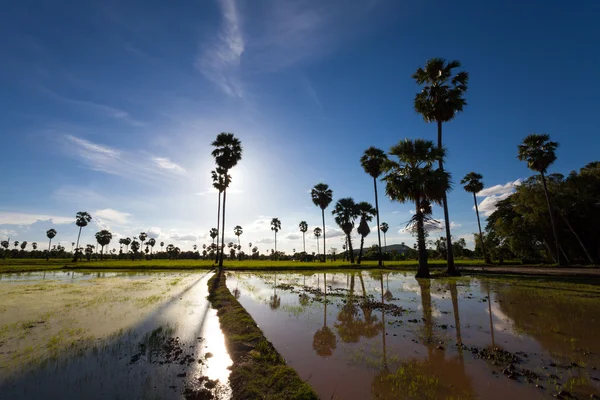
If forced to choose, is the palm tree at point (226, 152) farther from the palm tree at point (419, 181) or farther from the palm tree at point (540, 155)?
the palm tree at point (540, 155)

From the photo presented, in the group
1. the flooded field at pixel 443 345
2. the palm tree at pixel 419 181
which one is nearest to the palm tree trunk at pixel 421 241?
the palm tree at pixel 419 181

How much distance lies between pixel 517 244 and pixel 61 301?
61.0 meters

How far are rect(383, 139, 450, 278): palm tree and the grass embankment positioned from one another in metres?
22.6

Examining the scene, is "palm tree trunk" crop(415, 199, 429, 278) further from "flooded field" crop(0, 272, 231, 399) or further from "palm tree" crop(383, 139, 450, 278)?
"flooded field" crop(0, 272, 231, 399)

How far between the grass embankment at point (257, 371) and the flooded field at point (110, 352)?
30cm

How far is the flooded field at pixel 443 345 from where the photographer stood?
5816 mm

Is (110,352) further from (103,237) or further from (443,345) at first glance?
(103,237)

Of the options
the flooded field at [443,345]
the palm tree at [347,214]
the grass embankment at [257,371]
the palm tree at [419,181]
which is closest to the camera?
the grass embankment at [257,371]

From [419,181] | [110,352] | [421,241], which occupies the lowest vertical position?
[110,352]

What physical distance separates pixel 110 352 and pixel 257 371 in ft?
16.2

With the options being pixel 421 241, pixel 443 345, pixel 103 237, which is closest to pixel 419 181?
pixel 421 241

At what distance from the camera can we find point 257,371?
21.3 ft

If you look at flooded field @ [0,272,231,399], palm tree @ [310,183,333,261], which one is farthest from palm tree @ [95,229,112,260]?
flooded field @ [0,272,231,399]

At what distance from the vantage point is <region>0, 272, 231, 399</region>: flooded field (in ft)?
19.2
